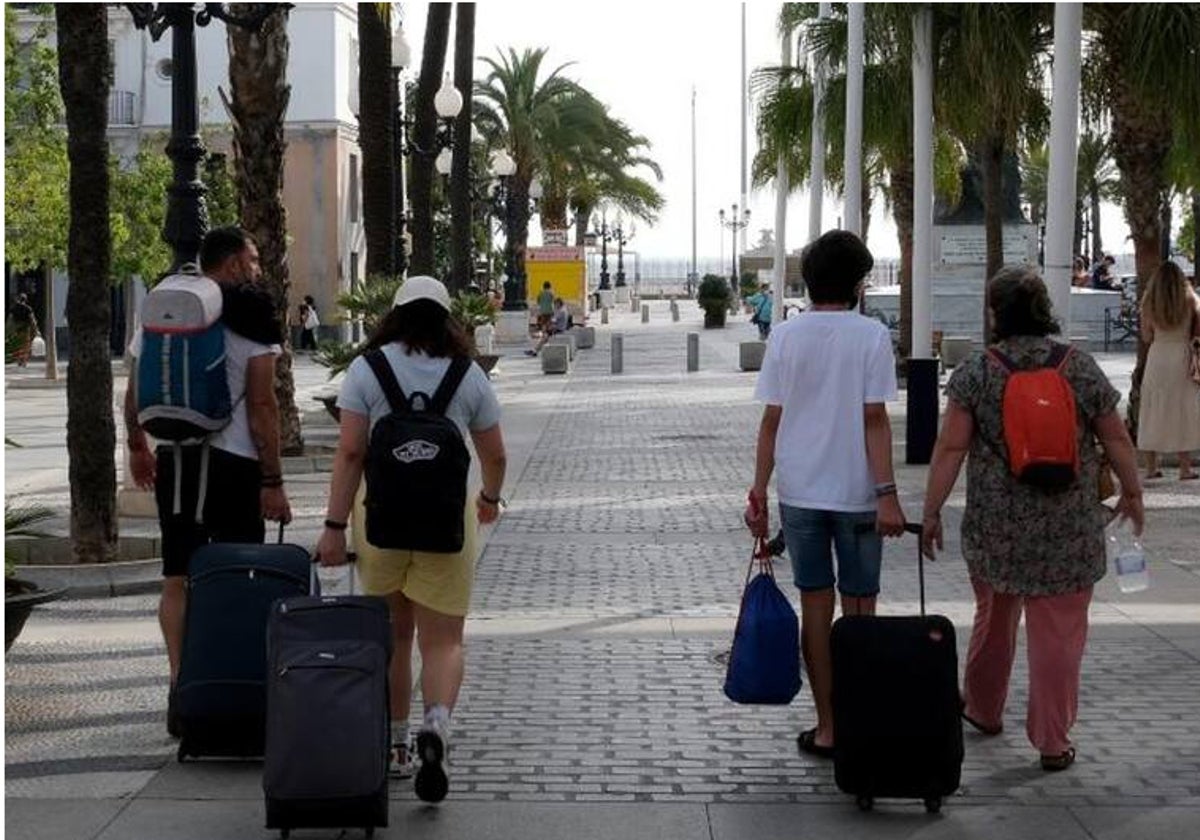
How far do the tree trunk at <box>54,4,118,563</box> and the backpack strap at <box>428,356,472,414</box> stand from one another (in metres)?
4.73

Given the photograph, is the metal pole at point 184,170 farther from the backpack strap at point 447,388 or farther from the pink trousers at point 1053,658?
the pink trousers at point 1053,658

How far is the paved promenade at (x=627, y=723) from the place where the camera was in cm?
639

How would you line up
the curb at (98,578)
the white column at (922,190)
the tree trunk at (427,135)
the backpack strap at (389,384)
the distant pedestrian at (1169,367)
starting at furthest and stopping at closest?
the tree trunk at (427,135) → the white column at (922,190) → the distant pedestrian at (1169,367) → the curb at (98,578) → the backpack strap at (389,384)

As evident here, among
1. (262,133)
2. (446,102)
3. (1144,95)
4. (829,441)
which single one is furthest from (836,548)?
(446,102)

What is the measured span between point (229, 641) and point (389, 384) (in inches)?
40.9

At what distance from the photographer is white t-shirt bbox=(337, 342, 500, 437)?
659 cm

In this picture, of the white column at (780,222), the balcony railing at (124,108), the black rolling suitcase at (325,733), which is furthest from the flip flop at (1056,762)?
the balcony railing at (124,108)

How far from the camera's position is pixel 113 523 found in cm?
1134

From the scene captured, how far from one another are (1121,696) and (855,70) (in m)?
15.8

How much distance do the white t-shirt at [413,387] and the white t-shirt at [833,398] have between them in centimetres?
101

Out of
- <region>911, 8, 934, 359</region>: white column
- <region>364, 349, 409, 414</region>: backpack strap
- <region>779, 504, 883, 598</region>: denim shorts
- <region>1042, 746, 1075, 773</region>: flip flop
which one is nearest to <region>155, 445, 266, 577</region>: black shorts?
<region>364, 349, 409, 414</region>: backpack strap

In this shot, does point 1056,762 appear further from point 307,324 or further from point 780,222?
point 307,324

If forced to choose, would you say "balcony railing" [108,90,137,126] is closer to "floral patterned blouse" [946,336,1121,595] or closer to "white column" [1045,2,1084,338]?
"white column" [1045,2,1084,338]

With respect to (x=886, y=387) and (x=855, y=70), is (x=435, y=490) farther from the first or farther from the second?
(x=855, y=70)
